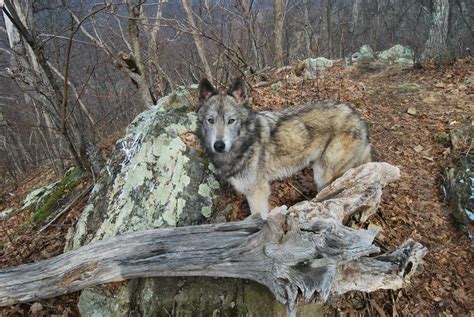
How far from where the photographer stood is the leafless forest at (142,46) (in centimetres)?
523

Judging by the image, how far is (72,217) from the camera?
18.4 feet

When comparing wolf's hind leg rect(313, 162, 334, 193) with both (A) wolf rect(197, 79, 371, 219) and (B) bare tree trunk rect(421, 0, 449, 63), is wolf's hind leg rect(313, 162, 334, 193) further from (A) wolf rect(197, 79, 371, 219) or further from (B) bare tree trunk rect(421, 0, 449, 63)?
(B) bare tree trunk rect(421, 0, 449, 63)

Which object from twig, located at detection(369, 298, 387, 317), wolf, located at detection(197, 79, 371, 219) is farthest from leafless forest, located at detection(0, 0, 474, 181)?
twig, located at detection(369, 298, 387, 317)

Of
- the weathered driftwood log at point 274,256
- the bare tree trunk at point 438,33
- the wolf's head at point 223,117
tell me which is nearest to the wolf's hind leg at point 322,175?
the weathered driftwood log at point 274,256

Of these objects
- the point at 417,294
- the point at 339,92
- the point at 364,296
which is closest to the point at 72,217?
the point at 364,296

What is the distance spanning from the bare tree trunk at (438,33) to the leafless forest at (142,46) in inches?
1.2

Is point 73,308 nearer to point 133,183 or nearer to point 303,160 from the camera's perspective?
point 133,183

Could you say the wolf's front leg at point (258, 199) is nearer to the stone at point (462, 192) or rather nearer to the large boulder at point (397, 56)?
the stone at point (462, 192)

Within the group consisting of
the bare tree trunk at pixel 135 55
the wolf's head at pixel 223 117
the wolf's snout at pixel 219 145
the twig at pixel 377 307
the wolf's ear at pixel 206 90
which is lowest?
the twig at pixel 377 307

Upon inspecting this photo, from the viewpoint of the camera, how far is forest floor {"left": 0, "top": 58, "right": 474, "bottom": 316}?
3596 millimetres

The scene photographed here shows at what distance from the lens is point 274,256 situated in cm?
296

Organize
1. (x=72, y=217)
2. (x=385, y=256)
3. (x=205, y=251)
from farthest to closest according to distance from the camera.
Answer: (x=72, y=217)
(x=205, y=251)
(x=385, y=256)

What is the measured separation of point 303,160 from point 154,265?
2438mm

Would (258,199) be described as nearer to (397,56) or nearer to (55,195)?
(55,195)
